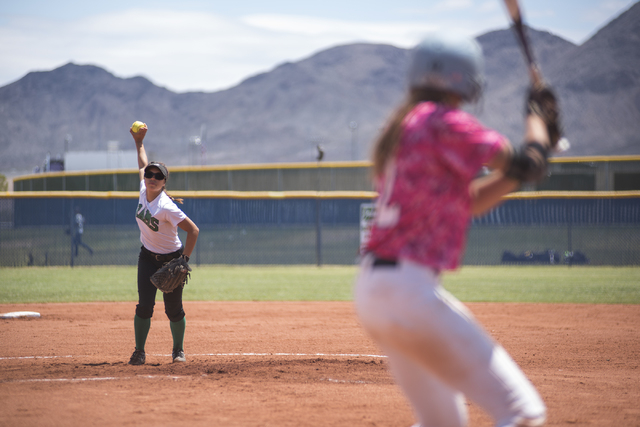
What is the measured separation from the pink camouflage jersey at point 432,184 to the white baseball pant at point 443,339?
0.09 meters

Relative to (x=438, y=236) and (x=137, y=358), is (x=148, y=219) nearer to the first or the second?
(x=137, y=358)

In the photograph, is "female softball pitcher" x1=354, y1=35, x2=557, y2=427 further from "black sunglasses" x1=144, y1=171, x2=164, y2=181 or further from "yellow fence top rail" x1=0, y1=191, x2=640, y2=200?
"yellow fence top rail" x1=0, y1=191, x2=640, y2=200

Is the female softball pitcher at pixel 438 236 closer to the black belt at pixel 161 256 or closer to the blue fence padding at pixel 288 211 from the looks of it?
the black belt at pixel 161 256

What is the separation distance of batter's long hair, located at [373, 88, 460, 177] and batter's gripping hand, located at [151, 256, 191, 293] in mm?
4205

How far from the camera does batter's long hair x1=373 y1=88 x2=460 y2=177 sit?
2556 millimetres

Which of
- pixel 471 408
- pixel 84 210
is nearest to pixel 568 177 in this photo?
pixel 84 210

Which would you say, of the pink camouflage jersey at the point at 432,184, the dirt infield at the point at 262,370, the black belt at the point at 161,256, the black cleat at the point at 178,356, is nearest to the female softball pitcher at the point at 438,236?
the pink camouflage jersey at the point at 432,184

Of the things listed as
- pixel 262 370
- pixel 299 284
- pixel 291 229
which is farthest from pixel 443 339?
pixel 291 229

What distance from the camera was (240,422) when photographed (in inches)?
186

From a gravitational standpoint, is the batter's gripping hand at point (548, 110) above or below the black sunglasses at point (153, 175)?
above

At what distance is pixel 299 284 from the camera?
16.4m

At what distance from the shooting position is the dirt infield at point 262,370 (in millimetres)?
4930

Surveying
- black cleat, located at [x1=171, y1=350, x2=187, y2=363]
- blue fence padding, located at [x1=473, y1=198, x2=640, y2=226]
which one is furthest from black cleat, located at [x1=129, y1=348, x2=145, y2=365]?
blue fence padding, located at [x1=473, y1=198, x2=640, y2=226]

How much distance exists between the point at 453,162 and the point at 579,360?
5710 millimetres
